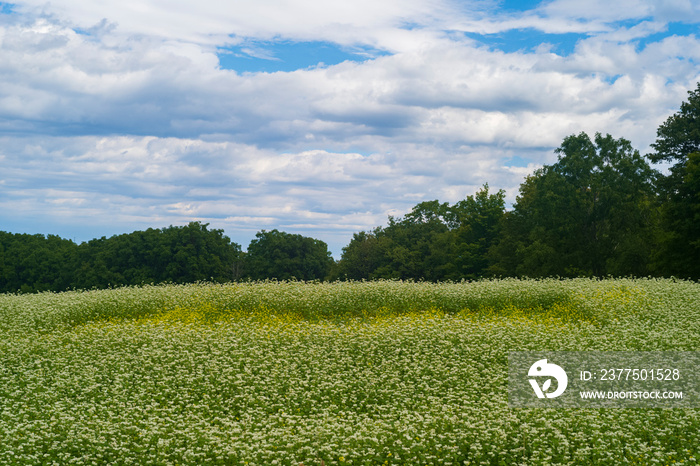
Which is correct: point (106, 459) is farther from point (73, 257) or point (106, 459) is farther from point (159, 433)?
point (73, 257)

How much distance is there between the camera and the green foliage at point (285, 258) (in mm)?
73500

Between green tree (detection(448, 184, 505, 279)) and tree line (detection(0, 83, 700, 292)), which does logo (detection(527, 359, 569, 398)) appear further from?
green tree (detection(448, 184, 505, 279))

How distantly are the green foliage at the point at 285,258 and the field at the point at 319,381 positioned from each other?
1941 inches

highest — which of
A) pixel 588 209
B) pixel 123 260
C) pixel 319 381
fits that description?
pixel 588 209

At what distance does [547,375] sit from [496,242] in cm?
4499

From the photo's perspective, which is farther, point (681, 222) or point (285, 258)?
point (285, 258)

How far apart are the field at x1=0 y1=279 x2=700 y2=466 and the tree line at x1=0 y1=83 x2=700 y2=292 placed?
19.8m

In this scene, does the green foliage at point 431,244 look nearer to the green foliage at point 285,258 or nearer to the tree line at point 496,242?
the tree line at point 496,242

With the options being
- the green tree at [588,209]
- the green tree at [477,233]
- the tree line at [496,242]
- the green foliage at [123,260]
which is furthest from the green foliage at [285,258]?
the green tree at [588,209]

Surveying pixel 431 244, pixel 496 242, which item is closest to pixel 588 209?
pixel 496 242

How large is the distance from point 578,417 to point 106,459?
806 cm

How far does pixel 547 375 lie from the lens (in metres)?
12.8

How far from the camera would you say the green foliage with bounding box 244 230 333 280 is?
7350 cm

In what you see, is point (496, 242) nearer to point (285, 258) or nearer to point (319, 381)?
point (285, 258)
